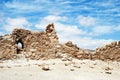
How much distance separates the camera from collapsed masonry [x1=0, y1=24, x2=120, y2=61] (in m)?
21.7

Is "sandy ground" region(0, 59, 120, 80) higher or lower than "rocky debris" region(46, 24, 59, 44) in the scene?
lower

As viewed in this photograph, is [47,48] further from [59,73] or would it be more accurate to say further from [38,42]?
[59,73]

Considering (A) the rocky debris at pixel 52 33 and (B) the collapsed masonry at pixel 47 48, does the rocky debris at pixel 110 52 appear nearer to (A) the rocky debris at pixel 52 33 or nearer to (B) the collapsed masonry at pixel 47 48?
(B) the collapsed masonry at pixel 47 48

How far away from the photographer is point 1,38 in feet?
73.0

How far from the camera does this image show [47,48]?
868 inches

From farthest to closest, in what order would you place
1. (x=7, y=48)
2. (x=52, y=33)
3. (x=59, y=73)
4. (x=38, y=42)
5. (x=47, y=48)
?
1. (x=52, y=33)
2. (x=38, y=42)
3. (x=7, y=48)
4. (x=47, y=48)
5. (x=59, y=73)

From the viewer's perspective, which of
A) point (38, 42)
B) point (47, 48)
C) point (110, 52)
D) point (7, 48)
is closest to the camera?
point (110, 52)

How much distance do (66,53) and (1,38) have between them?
15.9ft

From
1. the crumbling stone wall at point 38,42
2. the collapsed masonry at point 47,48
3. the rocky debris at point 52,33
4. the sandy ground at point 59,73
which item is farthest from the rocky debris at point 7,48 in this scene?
the sandy ground at point 59,73

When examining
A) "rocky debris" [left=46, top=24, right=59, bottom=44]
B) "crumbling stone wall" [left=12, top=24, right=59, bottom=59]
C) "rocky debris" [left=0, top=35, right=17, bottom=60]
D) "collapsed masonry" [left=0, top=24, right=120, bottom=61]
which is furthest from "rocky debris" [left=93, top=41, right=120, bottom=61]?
"rocky debris" [left=0, top=35, right=17, bottom=60]

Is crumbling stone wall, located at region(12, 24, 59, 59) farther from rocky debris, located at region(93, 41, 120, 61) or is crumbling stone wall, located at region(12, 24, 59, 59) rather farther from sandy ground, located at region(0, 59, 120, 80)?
sandy ground, located at region(0, 59, 120, 80)

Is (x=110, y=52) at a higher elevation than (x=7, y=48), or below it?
below

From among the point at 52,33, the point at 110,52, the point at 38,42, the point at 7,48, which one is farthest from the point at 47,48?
the point at 110,52

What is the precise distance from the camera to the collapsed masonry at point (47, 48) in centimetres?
2172
